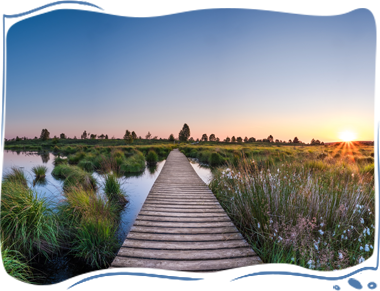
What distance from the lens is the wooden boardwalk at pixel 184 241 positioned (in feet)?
8.52

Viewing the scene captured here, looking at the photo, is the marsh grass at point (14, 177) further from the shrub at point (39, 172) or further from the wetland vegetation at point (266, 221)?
the shrub at point (39, 172)

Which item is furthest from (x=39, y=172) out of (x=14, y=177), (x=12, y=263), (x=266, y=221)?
(x=266, y=221)

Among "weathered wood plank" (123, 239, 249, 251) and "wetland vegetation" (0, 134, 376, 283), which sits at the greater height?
"wetland vegetation" (0, 134, 376, 283)

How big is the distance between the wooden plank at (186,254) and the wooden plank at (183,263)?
68 mm

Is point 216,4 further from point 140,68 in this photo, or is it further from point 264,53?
point 140,68

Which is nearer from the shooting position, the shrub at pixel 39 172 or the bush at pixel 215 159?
the shrub at pixel 39 172

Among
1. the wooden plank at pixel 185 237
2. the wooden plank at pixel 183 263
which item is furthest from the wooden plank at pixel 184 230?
the wooden plank at pixel 183 263

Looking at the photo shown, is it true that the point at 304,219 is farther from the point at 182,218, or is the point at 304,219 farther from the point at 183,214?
the point at 183,214

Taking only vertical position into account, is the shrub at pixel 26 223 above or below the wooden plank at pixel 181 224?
above

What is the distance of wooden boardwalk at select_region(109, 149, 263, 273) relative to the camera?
260 centimetres

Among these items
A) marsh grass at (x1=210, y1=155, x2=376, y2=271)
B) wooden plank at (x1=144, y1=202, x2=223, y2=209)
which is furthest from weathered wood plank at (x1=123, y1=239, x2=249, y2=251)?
wooden plank at (x1=144, y1=202, x2=223, y2=209)

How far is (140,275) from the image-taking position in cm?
95

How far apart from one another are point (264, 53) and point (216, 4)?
579mm

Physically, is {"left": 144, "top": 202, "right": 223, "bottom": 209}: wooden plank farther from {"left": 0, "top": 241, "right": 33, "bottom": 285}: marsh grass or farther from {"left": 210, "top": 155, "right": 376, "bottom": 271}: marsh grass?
{"left": 0, "top": 241, "right": 33, "bottom": 285}: marsh grass
